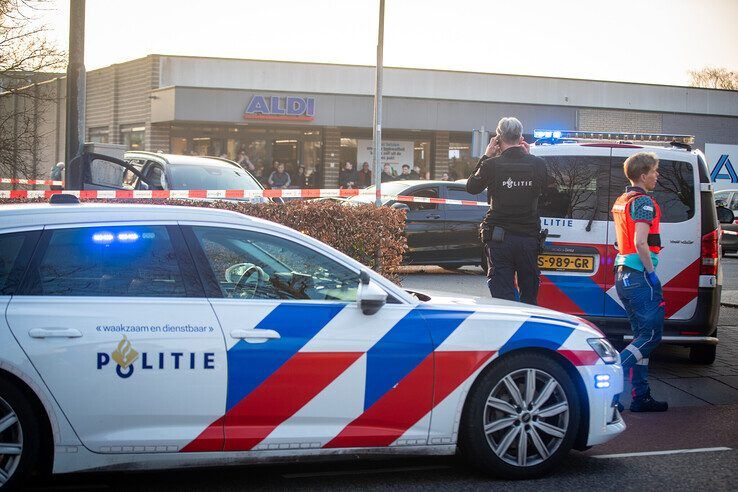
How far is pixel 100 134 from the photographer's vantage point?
40.7m

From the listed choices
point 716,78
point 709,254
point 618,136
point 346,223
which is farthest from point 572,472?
point 716,78

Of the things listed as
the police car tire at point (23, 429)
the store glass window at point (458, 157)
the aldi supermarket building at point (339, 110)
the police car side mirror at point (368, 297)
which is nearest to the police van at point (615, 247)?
the police car side mirror at point (368, 297)

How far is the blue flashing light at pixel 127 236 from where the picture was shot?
16.3 ft

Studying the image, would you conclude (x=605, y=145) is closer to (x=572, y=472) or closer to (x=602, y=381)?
(x=602, y=381)

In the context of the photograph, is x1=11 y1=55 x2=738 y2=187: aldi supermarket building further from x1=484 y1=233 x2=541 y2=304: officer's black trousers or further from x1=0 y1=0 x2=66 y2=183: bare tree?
x1=484 y1=233 x2=541 y2=304: officer's black trousers

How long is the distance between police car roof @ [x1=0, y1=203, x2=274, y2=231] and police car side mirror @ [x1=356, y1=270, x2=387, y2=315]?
581mm

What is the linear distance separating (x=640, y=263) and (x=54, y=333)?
4181 mm

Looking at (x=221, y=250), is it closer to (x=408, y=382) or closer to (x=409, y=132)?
(x=408, y=382)

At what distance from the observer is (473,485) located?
5.27 meters

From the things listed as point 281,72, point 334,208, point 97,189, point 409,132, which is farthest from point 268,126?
point 334,208

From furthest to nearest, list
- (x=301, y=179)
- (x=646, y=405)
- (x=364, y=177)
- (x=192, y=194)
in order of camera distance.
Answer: (x=301, y=179) < (x=364, y=177) < (x=192, y=194) < (x=646, y=405)

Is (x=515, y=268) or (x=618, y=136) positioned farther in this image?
(x=618, y=136)

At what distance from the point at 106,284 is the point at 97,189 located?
30.8ft

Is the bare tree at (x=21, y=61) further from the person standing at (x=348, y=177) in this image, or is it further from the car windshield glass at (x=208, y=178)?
the person standing at (x=348, y=177)
